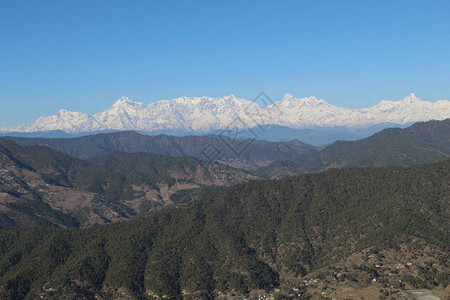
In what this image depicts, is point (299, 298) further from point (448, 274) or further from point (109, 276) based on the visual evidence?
point (109, 276)

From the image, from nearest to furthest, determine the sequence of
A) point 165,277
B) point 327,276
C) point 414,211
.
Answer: point 327,276 < point 165,277 < point 414,211

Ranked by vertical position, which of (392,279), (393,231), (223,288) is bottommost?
(223,288)

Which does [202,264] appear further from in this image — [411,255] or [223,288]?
[411,255]

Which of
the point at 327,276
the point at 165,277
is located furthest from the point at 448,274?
the point at 165,277

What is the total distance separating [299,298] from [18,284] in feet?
387

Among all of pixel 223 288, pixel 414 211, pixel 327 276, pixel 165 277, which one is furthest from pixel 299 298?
pixel 414 211

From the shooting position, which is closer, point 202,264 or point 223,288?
point 223,288

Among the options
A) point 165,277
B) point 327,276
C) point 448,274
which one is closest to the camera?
point 448,274

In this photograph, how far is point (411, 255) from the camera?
541ft

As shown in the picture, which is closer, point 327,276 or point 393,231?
point 327,276

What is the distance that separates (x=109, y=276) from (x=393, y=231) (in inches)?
5167

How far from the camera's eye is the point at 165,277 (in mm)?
177750

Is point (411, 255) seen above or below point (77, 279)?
above

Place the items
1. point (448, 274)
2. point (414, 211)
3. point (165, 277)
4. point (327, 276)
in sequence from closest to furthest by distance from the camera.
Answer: point (448, 274) < point (327, 276) < point (165, 277) < point (414, 211)
